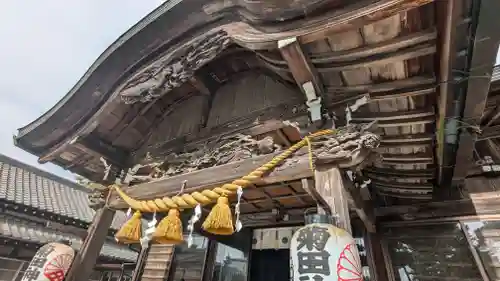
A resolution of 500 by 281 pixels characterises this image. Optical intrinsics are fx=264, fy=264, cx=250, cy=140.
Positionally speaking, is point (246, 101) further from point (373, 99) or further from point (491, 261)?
point (491, 261)

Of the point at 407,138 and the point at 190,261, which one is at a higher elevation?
the point at 407,138

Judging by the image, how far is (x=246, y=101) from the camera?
4758mm

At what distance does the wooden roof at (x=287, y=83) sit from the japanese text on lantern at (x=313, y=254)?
61.9 inches

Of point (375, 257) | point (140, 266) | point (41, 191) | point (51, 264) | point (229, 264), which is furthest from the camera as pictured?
point (41, 191)

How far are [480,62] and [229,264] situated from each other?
579 centimetres

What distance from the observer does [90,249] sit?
14.6ft

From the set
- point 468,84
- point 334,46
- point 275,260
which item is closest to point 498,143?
point 468,84

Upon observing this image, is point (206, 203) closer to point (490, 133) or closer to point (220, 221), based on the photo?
point (220, 221)

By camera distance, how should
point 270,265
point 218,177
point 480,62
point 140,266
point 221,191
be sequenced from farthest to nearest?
point 270,265
point 140,266
point 218,177
point 221,191
point 480,62

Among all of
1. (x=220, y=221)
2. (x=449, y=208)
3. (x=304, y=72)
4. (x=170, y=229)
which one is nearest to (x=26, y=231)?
(x=170, y=229)

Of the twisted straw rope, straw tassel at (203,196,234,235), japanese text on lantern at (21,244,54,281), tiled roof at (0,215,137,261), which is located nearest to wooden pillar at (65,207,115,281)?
japanese text on lantern at (21,244,54,281)

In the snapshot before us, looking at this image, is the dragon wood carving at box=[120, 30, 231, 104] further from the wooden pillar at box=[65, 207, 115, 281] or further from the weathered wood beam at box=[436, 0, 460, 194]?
the weathered wood beam at box=[436, 0, 460, 194]

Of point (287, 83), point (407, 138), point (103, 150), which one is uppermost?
point (287, 83)

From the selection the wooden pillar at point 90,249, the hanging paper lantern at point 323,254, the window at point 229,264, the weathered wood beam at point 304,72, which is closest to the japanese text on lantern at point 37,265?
the wooden pillar at point 90,249
